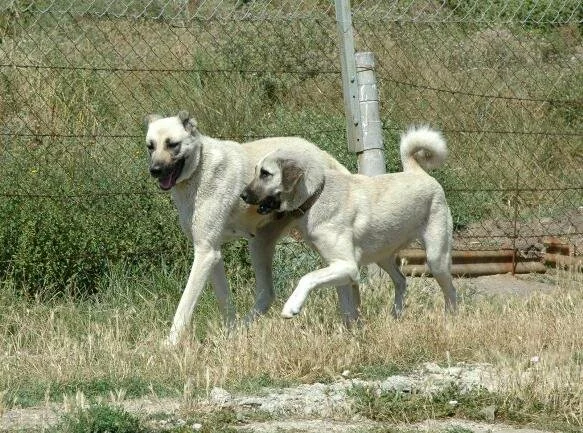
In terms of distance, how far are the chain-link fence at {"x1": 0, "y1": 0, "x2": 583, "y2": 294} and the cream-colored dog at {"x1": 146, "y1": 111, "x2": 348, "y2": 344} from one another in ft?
4.07

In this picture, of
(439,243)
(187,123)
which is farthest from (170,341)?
(439,243)

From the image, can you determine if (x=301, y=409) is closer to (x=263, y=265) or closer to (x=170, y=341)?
(x=170, y=341)

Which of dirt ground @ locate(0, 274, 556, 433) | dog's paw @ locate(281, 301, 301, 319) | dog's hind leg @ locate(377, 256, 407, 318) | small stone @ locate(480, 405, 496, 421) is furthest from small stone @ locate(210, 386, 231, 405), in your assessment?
dog's hind leg @ locate(377, 256, 407, 318)

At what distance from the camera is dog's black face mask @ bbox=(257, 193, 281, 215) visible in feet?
23.0

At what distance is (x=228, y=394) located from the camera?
576 cm

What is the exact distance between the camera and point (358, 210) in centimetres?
→ 728

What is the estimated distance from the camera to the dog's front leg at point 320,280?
652 centimetres

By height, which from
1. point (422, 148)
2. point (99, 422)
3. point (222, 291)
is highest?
point (422, 148)

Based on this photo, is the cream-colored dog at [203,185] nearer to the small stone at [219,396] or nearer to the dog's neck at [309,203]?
the dog's neck at [309,203]

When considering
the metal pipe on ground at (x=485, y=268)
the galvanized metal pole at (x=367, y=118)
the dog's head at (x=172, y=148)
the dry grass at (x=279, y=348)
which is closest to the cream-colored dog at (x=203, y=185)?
the dog's head at (x=172, y=148)

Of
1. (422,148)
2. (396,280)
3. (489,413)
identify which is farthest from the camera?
(396,280)

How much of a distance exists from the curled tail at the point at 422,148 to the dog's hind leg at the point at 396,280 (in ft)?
2.22

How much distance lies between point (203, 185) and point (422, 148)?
5.21 feet

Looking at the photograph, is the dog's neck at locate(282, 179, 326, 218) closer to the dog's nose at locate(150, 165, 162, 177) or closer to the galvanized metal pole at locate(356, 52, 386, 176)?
the dog's nose at locate(150, 165, 162, 177)
